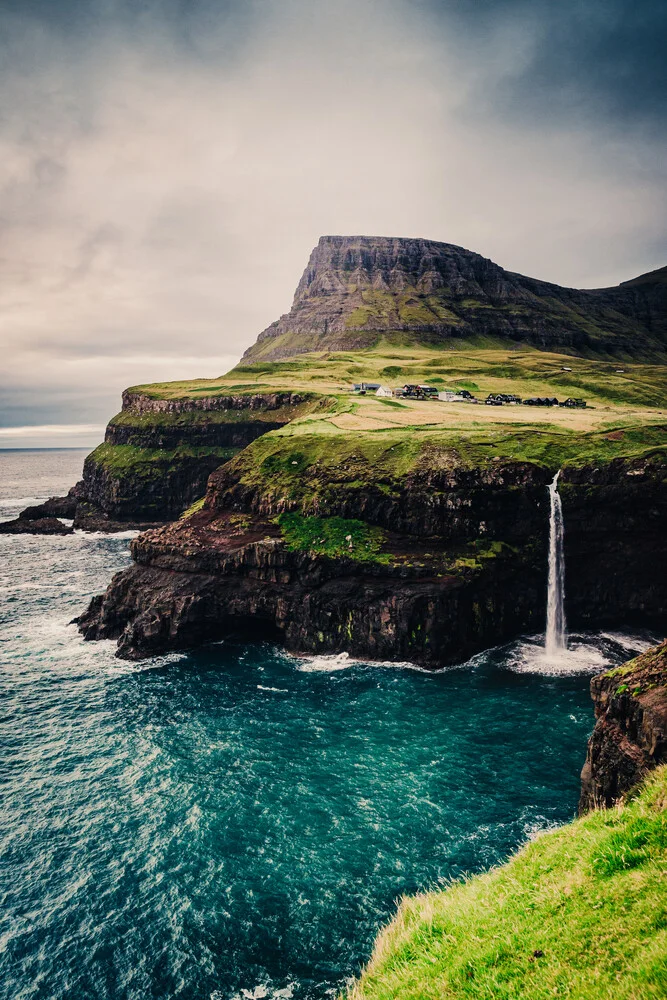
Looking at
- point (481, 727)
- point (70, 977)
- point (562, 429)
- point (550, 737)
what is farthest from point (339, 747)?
point (562, 429)

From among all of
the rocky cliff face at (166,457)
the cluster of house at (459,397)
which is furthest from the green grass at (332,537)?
the rocky cliff face at (166,457)

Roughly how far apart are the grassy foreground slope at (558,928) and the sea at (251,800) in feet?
35.5

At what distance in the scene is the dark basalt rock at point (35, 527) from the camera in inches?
4739

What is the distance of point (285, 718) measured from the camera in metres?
42.8

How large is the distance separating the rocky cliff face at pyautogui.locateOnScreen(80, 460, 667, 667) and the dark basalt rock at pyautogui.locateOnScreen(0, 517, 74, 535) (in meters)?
67.6

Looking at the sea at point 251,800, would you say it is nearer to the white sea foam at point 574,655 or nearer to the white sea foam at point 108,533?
the white sea foam at point 574,655

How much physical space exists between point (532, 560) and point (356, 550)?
19.2 metres

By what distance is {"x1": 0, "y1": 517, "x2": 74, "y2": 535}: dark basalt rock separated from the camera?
12038 centimetres

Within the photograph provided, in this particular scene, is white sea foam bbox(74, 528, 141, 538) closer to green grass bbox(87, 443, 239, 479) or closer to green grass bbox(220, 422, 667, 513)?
green grass bbox(87, 443, 239, 479)

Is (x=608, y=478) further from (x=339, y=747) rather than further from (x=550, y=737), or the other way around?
(x=339, y=747)

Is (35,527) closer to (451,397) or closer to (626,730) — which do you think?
(451,397)

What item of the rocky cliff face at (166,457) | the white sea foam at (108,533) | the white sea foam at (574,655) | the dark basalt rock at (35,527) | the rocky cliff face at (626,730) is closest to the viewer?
the rocky cliff face at (626,730)

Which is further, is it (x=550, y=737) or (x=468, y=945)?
(x=550, y=737)

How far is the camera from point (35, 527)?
12144cm
